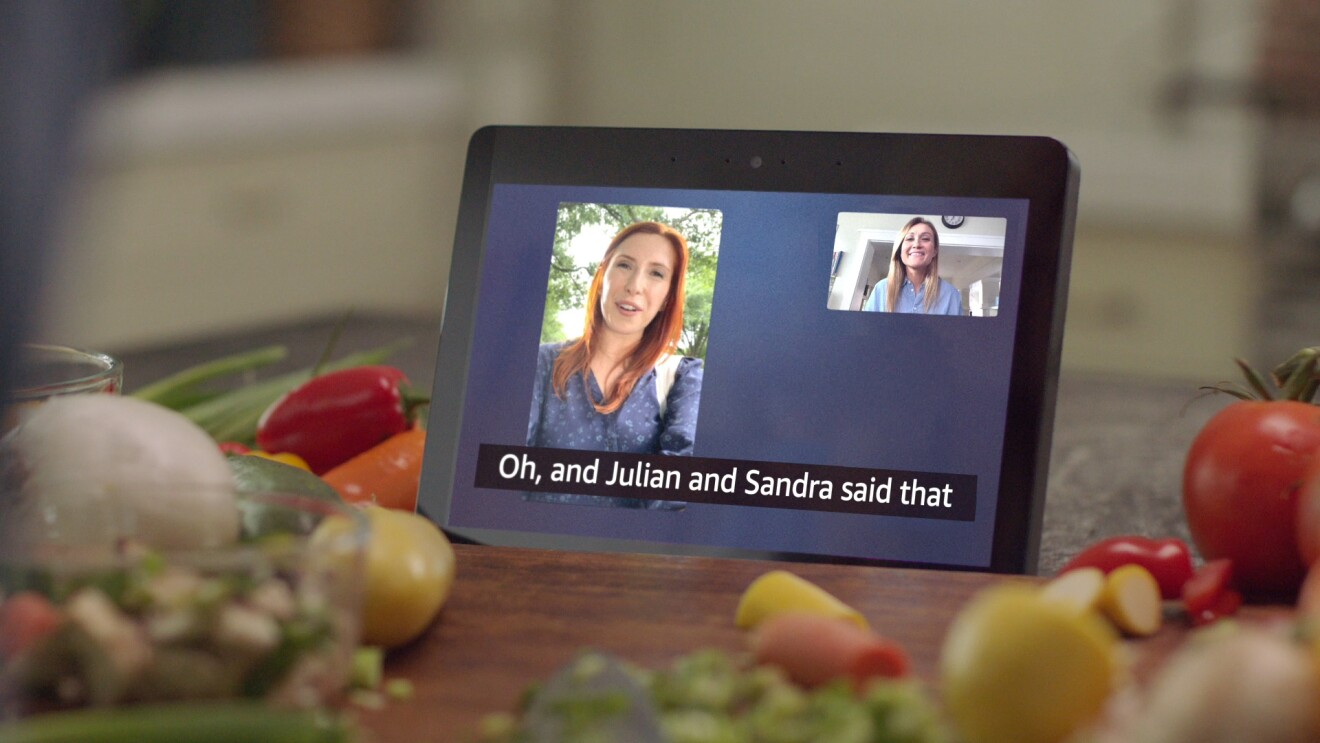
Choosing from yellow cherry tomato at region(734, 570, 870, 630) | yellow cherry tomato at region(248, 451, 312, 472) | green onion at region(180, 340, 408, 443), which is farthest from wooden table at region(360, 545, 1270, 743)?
green onion at region(180, 340, 408, 443)

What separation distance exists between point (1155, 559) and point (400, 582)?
384 millimetres

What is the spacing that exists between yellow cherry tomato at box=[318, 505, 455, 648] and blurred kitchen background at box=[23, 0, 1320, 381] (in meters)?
2.74

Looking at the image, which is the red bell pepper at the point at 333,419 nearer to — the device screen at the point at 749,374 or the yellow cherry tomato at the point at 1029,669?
the device screen at the point at 749,374

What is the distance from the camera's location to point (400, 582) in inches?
22.4

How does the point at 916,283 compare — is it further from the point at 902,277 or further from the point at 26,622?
the point at 26,622

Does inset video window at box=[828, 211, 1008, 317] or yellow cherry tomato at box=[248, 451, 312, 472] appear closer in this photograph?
inset video window at box=[828, 211, 1008, 317]

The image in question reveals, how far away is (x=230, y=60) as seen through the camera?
3.61 meters

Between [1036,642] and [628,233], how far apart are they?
1.43ft

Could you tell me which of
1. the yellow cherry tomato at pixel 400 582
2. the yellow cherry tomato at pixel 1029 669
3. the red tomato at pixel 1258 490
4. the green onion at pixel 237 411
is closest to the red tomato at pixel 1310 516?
the red tomato at pixel 1258 490

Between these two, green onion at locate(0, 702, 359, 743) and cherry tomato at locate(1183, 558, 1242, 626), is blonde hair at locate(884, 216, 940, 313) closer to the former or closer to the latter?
cherry tomato at locate(1183, 558, 1242, 626)

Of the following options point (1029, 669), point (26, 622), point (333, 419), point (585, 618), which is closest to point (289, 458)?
point (333, 419)

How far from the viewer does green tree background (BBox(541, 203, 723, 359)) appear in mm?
783

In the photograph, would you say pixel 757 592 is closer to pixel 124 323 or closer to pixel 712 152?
pixel 712 152

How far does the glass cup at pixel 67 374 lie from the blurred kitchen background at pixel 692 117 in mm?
2499
